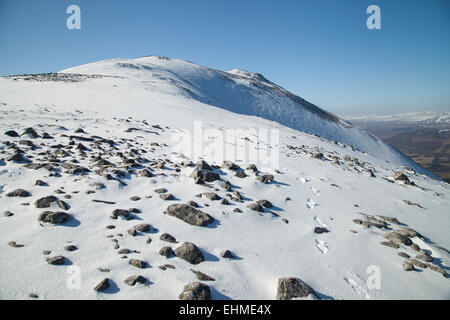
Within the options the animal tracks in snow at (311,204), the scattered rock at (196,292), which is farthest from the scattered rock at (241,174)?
the scattered rock at (196,292)

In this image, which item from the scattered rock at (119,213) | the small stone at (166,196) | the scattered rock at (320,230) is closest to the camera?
the scattered rock at (119,213)

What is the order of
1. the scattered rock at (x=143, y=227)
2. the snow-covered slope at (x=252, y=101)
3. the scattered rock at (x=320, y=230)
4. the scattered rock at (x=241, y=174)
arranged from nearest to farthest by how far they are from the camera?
the scattered rock at (x=143, y=227) → the scattered rock at (x=320, y=230) → the scattered rock at (x=241, y=174) → the snow-covered slope at (x=252, y=101)

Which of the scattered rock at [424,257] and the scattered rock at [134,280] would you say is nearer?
the scattered rock at [134,280]

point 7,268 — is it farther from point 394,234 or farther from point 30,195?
point 394,234

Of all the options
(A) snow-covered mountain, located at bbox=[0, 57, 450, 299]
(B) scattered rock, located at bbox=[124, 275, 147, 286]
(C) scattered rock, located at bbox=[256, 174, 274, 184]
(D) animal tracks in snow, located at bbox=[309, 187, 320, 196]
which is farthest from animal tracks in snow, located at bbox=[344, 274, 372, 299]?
(C) scattered rock, located at bbox=[256, 174, 274, 184]

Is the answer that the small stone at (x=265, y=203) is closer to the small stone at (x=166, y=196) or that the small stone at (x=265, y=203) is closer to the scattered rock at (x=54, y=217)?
the small stone at (x=166, y=196)

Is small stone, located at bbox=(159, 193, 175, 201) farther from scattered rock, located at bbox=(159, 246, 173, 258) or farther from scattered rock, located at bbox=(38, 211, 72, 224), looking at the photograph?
scattered rock, located at bbox=(38, 211, 72, 224)
